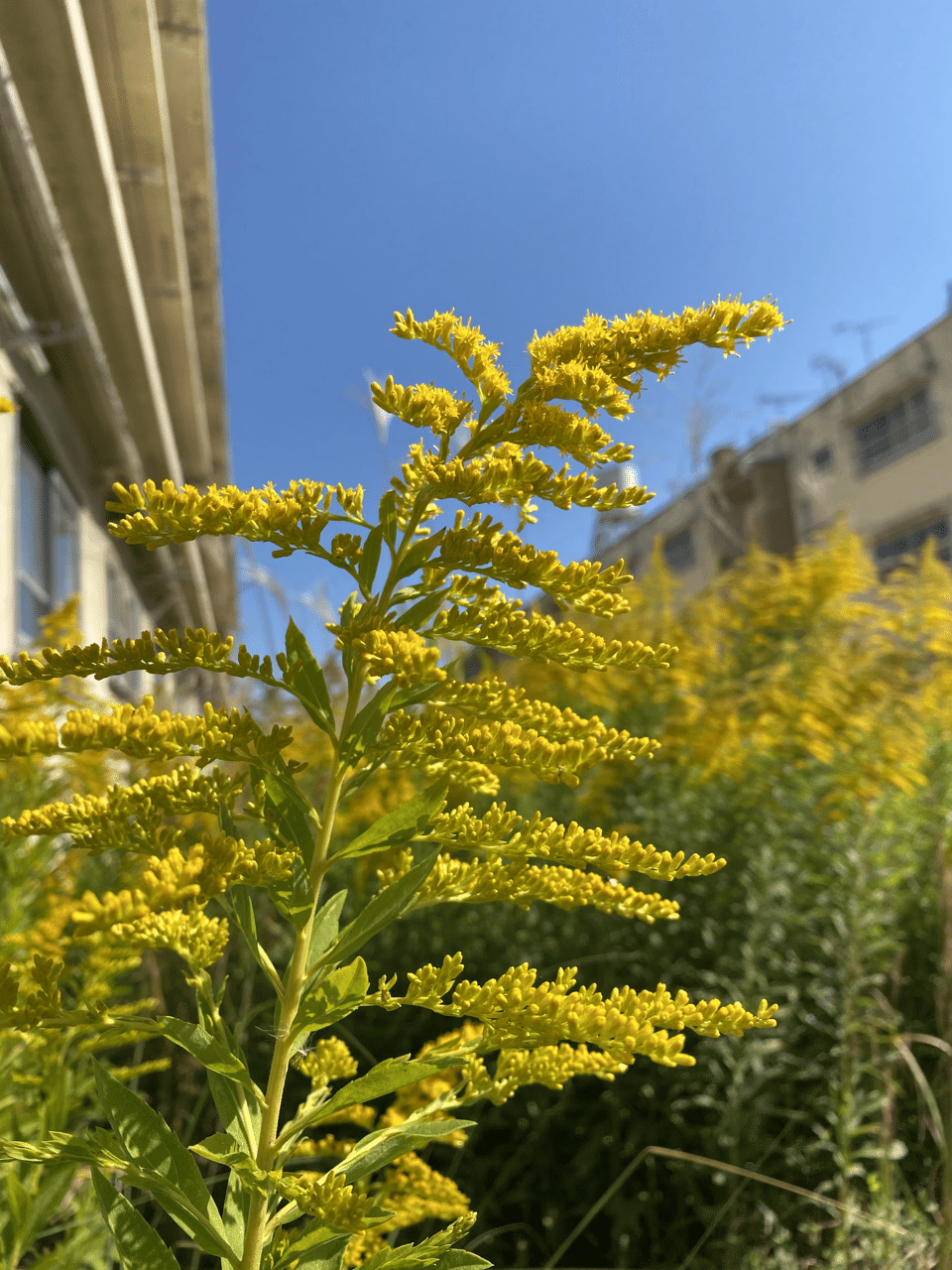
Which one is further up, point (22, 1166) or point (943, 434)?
point (943, 434)

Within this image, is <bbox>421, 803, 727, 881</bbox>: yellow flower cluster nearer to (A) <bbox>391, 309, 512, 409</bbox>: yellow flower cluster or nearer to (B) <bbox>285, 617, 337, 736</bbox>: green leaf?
(B) <bbox>285, 617, 337, 736</bbox>: green leaf

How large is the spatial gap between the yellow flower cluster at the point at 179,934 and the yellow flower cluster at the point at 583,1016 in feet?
0.56

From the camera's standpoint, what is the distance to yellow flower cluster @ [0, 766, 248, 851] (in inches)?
31.7

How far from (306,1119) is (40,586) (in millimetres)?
5975

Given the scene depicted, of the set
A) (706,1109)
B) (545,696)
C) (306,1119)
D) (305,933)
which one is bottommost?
(706,1109)

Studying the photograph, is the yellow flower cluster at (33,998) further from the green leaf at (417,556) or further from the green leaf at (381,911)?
the green leaf at (417,556)

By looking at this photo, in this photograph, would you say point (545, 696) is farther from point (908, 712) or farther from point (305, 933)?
point (305, 933)

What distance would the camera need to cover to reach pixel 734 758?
122 inches

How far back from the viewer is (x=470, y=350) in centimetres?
90

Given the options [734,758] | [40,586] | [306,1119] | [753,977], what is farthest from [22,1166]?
[40,586]

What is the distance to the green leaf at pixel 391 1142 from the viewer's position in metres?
0.79

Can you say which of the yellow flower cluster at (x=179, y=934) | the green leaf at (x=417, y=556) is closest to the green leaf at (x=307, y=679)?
the green leaf at (x=417, y=556)

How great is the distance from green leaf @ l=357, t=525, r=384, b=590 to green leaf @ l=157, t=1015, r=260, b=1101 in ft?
1.37

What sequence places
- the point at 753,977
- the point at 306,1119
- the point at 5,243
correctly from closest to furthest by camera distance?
the point at 306,1119 < the point at 753,977 < the point at 5,243
